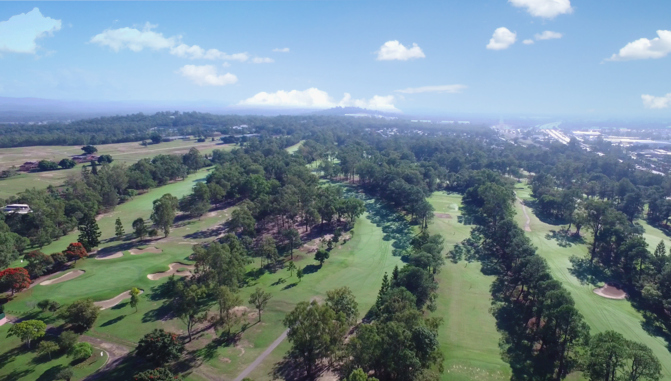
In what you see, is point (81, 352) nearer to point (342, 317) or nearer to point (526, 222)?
point (342, 317)

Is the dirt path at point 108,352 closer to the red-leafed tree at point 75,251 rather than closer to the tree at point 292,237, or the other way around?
the red-leafed tree at point 75,251

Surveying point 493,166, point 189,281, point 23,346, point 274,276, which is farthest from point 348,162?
point 23,346

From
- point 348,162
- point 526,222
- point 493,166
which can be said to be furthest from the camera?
point 493,166

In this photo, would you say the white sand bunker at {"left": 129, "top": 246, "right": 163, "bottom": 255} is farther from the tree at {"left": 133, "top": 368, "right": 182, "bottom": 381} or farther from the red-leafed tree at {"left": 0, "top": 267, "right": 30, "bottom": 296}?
the tree at {"left": 133, "top": 368, "right": 182, "bottom": 381}

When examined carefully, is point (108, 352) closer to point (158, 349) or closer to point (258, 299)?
point (158, 349)

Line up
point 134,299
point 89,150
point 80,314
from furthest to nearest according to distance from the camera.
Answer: point 89,150, point 134,299, point 80,314

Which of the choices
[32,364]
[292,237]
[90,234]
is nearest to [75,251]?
[90,234]
